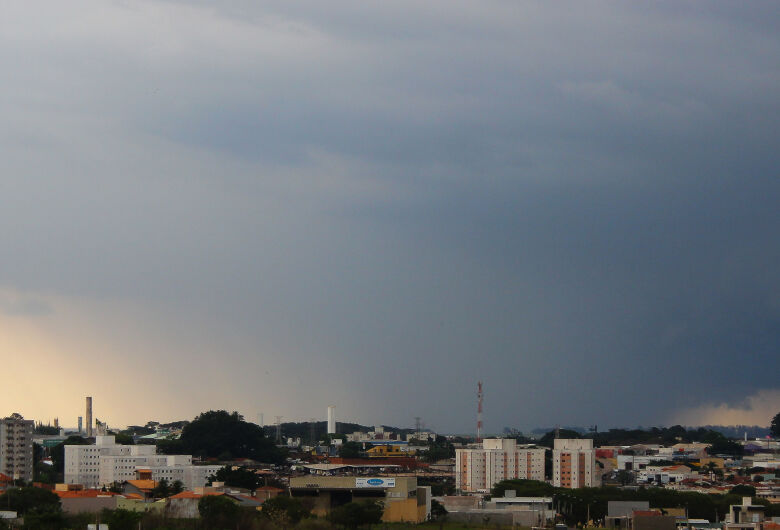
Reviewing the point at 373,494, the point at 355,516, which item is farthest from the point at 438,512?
the point at 355,516

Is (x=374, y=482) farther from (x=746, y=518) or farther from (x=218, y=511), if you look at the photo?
(x=746, y=518)

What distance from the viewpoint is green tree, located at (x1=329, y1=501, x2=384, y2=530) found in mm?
58844

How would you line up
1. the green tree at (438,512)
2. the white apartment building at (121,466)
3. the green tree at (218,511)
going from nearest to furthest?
the green tree at (218,511) → the green tree at (438,512) → the white apartment building at (121,466)

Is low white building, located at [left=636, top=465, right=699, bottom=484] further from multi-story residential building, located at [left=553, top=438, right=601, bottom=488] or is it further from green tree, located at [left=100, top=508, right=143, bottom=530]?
green tree, located at [left=100, top=508, right=143, bottom=530]

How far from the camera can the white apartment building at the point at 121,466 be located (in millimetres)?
91688

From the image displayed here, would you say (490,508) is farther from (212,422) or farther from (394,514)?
(212,422)

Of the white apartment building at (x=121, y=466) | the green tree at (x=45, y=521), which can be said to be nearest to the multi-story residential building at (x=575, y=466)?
the white apartment building at (x=121, y=466)

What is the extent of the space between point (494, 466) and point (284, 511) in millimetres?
50703

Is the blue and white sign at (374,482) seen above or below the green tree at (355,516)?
above

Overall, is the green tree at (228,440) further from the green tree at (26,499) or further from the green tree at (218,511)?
the green tree at (218,511)

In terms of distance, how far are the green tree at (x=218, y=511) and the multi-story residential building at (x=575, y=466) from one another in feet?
161

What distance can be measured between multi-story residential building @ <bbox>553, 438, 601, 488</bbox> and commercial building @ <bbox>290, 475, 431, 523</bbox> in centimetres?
3530

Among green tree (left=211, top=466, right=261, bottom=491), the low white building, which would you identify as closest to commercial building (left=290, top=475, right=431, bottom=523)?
green tree (left=211, top=466, right=261, bottom=491)

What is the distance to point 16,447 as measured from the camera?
98.7m
